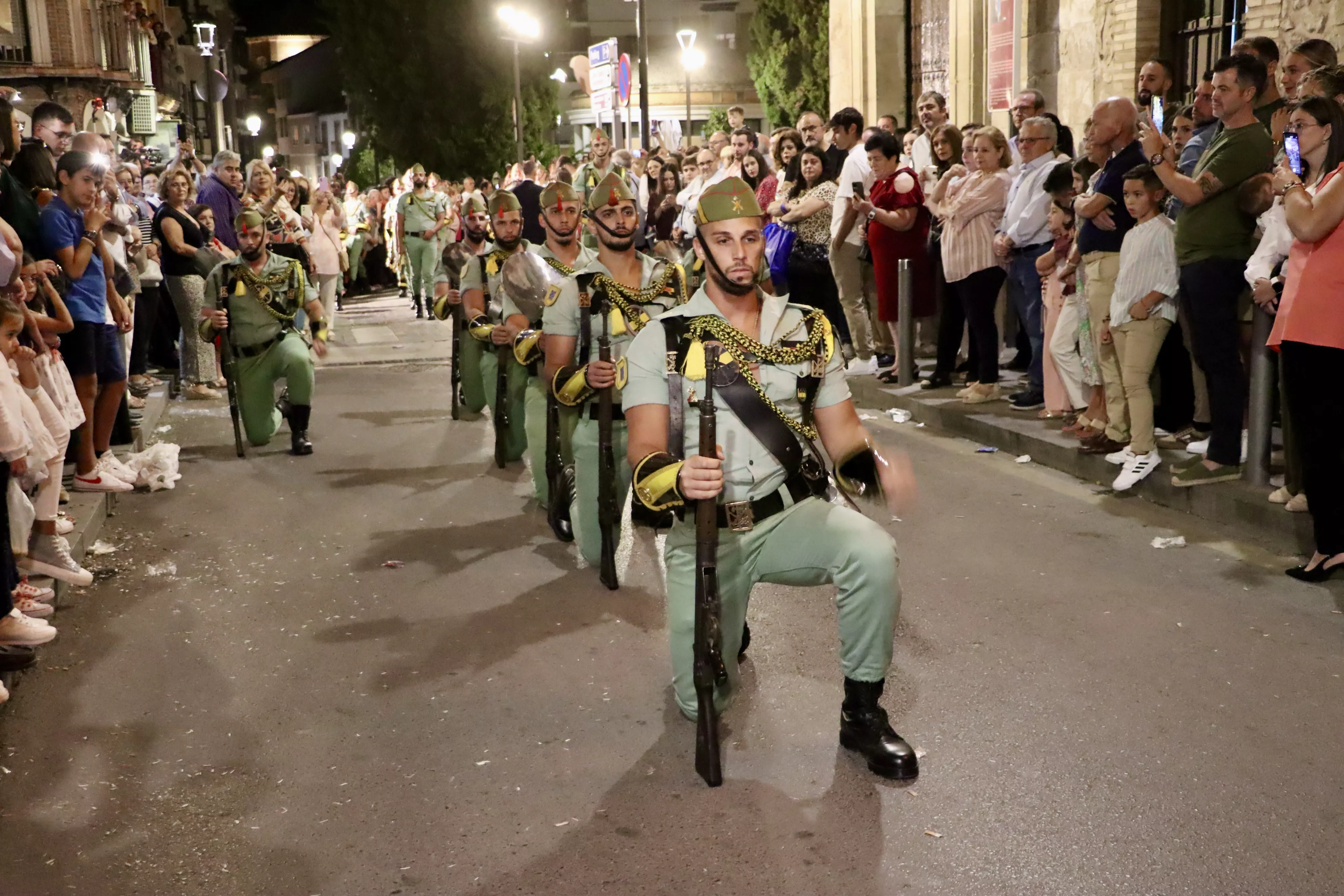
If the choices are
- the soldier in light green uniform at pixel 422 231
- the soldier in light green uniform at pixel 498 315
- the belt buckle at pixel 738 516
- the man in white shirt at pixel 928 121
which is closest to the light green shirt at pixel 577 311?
the soldier in light green uniform at pixel 498 315

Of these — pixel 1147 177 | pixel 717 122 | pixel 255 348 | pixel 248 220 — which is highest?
pixel 717 122

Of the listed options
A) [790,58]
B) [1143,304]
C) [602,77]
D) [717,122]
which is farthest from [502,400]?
[717,122]

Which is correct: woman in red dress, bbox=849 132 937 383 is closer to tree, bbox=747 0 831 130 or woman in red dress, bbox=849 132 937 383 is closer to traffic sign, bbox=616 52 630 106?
traffic sign, bbox=616 52 630 106

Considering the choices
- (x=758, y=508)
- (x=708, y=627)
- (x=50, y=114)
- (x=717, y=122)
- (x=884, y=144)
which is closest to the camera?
(x=708, y=627)

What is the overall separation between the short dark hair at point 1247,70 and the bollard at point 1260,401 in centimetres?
122

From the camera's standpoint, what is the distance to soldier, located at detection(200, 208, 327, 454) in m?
10.9

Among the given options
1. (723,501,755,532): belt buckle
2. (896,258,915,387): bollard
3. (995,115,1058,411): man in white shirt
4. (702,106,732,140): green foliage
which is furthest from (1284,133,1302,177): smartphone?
(702,106,732,140): green foliage

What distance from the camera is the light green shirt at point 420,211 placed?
2206 centimetres

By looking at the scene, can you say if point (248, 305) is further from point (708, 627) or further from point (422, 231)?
point (422, 231)

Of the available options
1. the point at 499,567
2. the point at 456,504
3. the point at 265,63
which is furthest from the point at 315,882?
the point at 265,63

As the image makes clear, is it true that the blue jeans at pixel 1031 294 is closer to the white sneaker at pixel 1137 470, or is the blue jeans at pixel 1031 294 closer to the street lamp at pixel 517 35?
the white sneaker at pixel 1137 470

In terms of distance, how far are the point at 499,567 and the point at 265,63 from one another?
10348 cm

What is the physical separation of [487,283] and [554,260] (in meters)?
2.28

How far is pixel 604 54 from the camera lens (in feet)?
84.1
